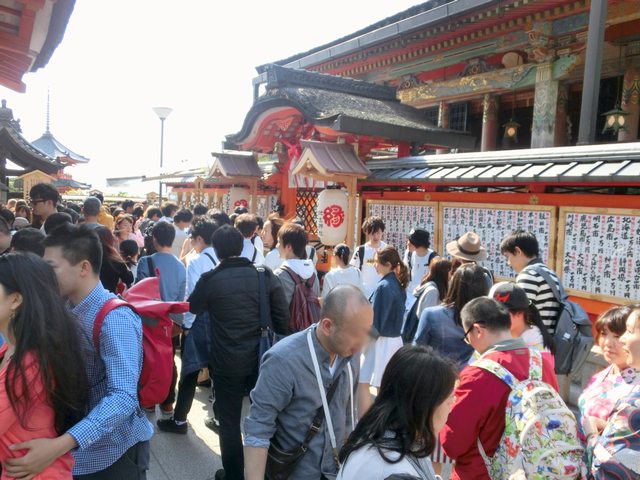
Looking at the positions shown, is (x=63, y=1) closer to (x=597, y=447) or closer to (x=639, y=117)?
(x=597, y=447)

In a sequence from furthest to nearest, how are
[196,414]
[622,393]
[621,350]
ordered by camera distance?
[196,414] → [621,350] → [622,393]

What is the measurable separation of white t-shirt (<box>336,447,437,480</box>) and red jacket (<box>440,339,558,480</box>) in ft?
2.60

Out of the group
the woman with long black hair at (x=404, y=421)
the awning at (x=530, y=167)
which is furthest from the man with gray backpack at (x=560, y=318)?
the woman with long black hair at (x=404, y=421)

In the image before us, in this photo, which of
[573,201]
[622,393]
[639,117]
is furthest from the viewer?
[639,117]

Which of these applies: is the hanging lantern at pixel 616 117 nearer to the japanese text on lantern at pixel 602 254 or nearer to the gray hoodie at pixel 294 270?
the japanese text on lantern at pixel 602 254

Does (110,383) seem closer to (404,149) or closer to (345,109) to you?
(345,109)

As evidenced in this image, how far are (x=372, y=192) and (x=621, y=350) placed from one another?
22.2 ft

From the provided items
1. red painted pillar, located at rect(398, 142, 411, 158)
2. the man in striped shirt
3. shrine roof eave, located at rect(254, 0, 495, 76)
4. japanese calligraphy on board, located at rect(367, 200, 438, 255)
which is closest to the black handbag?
the man in striped shirt

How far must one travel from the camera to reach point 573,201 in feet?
19.7

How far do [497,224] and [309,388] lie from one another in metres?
5.30

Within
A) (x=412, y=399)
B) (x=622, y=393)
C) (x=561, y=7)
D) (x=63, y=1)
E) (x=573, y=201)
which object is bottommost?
(x=622, y=393)

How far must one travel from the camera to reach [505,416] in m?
2.31

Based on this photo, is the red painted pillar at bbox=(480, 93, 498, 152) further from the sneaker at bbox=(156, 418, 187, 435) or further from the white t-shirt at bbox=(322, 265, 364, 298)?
the sneaker at bbox=(156, 418, 187, 435)

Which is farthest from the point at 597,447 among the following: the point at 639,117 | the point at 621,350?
the point at 639,117
